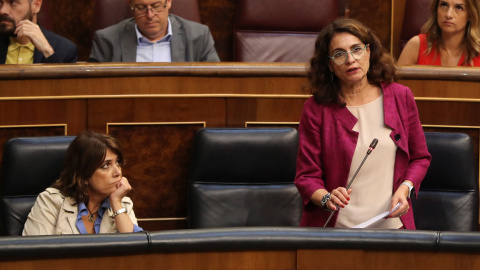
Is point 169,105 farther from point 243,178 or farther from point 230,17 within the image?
point 230,17

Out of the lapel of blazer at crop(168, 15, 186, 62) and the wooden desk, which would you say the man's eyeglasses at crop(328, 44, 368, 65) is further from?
the lapel of blazer at crop(168, 15, 186, 62)

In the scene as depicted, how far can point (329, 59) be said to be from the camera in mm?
1101

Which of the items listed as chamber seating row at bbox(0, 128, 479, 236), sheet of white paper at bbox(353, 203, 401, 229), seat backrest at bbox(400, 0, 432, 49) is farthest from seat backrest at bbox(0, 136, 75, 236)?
seat backrest at bbox(400, 0, 432, 49)

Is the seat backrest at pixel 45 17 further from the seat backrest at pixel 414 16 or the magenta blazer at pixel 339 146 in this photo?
the magenta blazer at pixel 339 146

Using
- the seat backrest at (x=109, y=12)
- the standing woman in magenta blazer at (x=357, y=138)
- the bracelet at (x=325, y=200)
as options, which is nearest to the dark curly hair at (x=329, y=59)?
the standing woman in magenta blazer at (x=357, y=138)

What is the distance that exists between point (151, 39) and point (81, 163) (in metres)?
0.52

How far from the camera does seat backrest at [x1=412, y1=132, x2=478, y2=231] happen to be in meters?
1.33

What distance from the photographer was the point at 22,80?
4.74ft

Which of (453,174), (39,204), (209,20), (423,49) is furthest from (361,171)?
(209,20)

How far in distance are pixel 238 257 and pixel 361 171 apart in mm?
265

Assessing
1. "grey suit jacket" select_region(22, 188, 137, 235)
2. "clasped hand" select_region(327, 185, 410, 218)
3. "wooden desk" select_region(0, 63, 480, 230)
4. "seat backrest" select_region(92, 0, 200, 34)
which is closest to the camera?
"clasped hand" select_region(327, 185, 410, 218)

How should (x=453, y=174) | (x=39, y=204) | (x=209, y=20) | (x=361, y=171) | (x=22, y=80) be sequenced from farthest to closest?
1. (x=209, y=20)
2. (x=22, y=80)
3. (x=453, y=174)
4. (x=39, y=204)
5. (x=361, y=171)

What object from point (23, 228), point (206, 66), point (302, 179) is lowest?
point (23, 228)

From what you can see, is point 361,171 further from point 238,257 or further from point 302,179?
point 238,257
